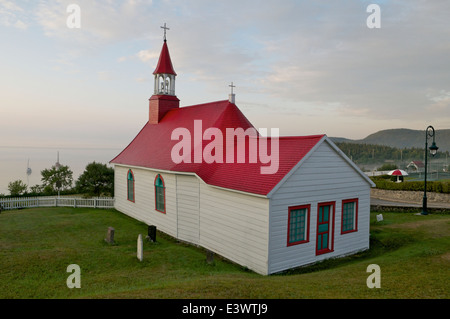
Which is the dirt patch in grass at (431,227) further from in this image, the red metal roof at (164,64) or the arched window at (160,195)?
the red metal roof at (164,64)

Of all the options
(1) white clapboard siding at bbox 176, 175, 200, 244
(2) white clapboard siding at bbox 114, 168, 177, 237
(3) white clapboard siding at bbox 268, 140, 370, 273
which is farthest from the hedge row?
(2) white clapboard siding at bbox 114, 168, 177, 237

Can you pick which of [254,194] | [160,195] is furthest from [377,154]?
[254,194]

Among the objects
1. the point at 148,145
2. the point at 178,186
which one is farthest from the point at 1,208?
the point at 178,186

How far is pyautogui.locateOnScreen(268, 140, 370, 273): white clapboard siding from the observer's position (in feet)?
40.4

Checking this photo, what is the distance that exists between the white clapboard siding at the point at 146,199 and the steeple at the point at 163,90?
5498 mm

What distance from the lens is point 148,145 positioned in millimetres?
24234

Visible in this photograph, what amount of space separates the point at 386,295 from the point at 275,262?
462 centimetres

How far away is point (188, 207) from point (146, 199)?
5.83 m

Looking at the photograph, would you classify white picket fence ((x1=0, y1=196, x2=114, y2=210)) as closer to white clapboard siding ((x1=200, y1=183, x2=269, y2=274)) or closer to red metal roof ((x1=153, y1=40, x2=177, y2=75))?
red metal roof ((x1=153, y1=40, x2=177, y2=75))

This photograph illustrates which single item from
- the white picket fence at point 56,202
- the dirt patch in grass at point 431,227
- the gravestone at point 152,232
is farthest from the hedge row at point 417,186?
the white picket fence at point 56,202

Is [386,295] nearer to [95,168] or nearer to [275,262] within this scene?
[275,262]

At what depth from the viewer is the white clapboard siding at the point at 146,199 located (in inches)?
734

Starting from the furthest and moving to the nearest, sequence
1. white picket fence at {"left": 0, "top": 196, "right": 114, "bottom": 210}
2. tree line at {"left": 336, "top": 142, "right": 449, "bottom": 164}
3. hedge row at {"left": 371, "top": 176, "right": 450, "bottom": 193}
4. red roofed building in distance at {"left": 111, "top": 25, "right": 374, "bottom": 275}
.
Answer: tree line at {"left": 336, "top": 142, "right": 449, "bottom": 164}, hedge row at {"left": 371, "top": 176, "right": 450, "bottom": 193}, white picket fence at {"left": 0, "top": 196, "right": 114, "bottom": 210}, red roofed building in distance at {"left": 111, "top": 25, "right": 374, "bottom": 275}

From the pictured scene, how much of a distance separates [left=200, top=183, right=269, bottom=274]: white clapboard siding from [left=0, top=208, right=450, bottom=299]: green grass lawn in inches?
23.8
